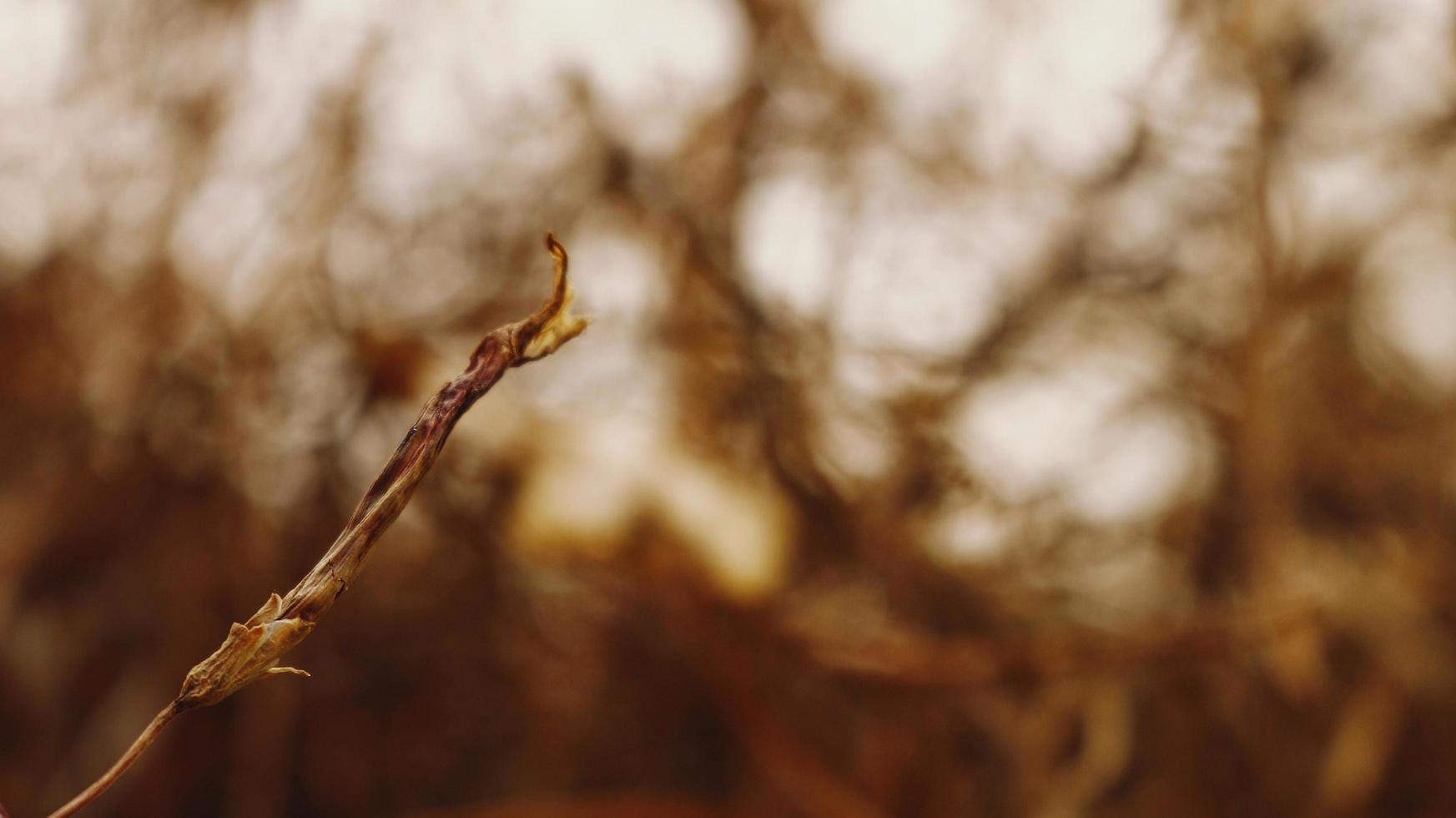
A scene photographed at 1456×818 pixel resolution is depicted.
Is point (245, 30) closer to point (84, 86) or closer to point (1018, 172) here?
point (84, 86)

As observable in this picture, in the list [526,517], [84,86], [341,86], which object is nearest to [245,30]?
[341,86]

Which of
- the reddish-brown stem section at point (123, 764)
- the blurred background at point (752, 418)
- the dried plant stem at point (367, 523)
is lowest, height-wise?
the reddish-brown stem section at point (123, 764)

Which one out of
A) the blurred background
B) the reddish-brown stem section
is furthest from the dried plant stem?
the blurred background

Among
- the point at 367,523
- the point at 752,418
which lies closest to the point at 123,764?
the point at 367,523

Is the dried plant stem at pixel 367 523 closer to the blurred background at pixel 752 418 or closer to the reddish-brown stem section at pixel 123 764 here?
the reddish-brown stem section at pixel 123 764

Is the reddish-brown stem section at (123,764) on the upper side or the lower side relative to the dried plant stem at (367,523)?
lower

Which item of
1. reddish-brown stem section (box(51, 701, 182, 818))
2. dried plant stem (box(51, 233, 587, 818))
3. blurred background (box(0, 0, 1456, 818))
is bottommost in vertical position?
reddish-brown stem section (box(51, 701, 182, 818))

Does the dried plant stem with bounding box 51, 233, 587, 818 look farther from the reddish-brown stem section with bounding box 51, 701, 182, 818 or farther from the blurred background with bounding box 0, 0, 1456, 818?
the blurred background with bounding box 0, 0, 1456, 818

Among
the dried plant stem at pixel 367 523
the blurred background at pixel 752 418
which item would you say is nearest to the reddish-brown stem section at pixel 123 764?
the dried plant stem at pixel 367 523
